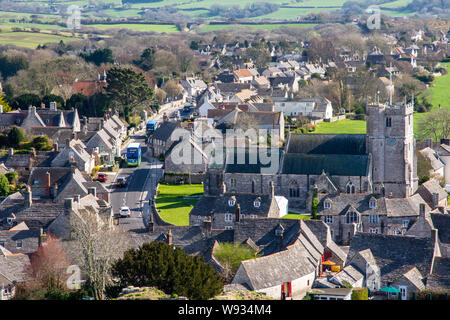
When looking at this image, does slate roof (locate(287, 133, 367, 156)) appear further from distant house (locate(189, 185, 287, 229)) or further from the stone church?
distant house (locate(189, 185, 287, 229))

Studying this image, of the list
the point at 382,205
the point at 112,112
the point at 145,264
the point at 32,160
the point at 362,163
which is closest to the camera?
the point at 145,264

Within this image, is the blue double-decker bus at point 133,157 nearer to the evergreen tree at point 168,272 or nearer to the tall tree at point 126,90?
the tall tree at point 126,90

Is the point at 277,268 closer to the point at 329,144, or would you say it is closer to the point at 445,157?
the point at 329,144

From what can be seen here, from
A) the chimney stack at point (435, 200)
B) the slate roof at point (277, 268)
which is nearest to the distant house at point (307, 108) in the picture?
the chimney stack at point (435, 200)

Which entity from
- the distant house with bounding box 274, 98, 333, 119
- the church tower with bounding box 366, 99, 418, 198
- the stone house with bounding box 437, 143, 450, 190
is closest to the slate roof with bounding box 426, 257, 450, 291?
the church tower with bounding box 366, 99, 418, 198

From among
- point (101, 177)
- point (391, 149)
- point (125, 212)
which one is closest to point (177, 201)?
point (125, 212)

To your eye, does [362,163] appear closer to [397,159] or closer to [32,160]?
[397,159]
